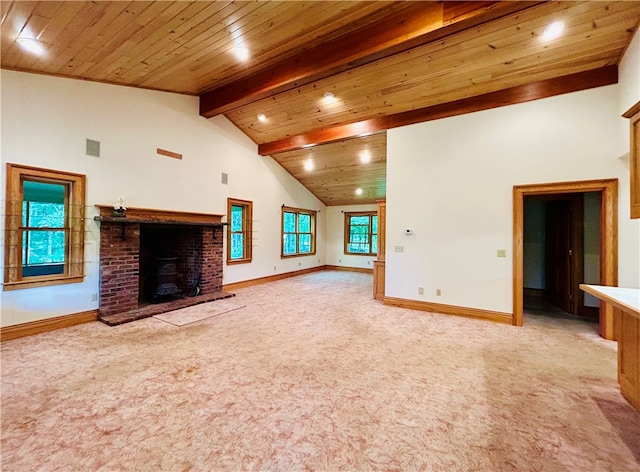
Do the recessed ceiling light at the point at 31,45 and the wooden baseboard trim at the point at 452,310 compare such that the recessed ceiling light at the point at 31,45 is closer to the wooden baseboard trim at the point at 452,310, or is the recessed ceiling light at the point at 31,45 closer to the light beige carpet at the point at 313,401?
the light beige carpet at the point at 313,401

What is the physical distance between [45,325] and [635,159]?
680 cm

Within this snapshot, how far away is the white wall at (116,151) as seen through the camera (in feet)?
11.6

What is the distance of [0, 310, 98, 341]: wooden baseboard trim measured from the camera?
3422 millimetres

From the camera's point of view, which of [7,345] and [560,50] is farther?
[560,50]

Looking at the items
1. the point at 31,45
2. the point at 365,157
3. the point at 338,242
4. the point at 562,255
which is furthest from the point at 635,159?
the point at 338,242

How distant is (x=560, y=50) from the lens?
11.5ft

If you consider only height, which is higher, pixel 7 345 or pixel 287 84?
pixel 287 84

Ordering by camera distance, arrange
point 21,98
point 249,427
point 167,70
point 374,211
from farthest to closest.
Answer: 1. point 374,211
2. point 167,70
3. point 21,98
4. point 249,427

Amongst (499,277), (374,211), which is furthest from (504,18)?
(374,211)

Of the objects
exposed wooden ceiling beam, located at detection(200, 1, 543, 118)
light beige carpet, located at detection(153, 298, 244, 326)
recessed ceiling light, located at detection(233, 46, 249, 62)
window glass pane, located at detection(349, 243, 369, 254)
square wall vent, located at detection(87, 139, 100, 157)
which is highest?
recessed ceiling light, located at detection(233, 46, 249, 62)

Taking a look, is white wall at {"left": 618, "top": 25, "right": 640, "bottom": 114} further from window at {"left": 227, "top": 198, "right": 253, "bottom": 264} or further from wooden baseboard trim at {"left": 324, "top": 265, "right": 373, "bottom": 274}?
wooden baseboard trim at {"left": 324, "top": 265, "right": 373, "bottom": 274}

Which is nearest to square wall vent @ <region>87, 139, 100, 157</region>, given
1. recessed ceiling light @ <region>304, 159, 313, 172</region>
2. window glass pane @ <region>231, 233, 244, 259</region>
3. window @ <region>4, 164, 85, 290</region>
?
window @ <region>4, 164, 85, 290</region>

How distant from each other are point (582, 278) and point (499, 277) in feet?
5.32

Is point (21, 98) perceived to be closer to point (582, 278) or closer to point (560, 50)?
point (560, 50)
